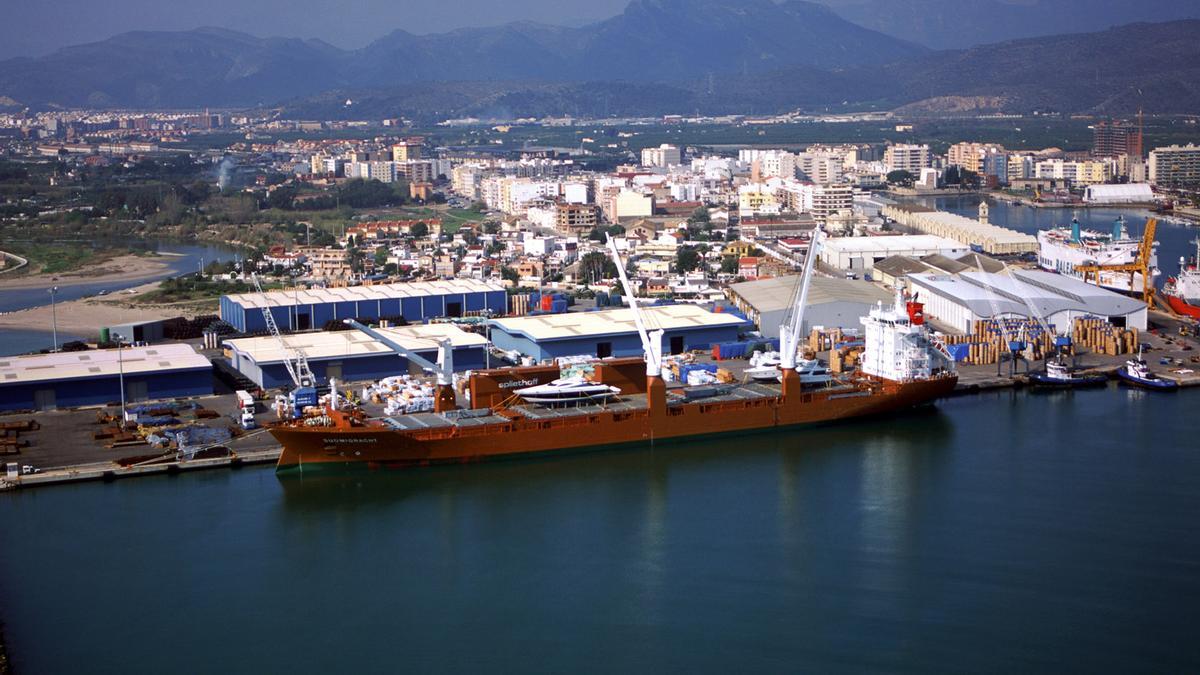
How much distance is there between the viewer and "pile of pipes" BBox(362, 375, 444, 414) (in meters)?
8.52

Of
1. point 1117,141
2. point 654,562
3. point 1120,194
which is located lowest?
point 654,562

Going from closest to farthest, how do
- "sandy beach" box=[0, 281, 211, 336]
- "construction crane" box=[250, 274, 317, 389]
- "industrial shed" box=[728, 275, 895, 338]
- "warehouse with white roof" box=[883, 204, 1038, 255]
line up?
"construction crane" box=[250, 274, 317, 389] < "industrial shed" box=[728, 275, 895, 338] < "sandy beach" box=[0, 281, 211, 336] < "warehouse with white roof" box=[883, 204, 1038, 255]

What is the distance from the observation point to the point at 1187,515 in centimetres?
664

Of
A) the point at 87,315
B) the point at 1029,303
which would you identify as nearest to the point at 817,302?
the point at 1029,303

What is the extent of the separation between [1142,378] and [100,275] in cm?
1247

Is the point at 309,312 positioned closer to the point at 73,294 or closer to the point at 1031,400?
the point at 73,294

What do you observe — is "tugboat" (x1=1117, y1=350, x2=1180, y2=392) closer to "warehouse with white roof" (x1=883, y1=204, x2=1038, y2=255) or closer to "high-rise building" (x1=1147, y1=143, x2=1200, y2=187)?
"warehouse with white roof" (x1=883, y1=204, x2=1038, y2=255)

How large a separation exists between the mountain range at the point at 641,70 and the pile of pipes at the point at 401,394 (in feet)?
173

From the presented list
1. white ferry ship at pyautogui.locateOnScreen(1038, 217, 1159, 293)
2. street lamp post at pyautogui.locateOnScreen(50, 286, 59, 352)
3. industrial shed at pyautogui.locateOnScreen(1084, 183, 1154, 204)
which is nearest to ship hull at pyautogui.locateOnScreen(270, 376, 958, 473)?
street lamp post at pyautogui.locateOnScreen(50, 286, 59, 352)

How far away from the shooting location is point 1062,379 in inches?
369

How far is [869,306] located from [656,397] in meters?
3.48

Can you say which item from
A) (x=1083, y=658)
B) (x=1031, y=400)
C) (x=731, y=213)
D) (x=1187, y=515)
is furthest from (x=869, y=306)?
(x=731, y=213)

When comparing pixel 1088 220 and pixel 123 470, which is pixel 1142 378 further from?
pixel 1088 220

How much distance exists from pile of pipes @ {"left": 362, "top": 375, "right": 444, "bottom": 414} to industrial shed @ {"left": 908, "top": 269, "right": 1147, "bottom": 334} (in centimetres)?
453
